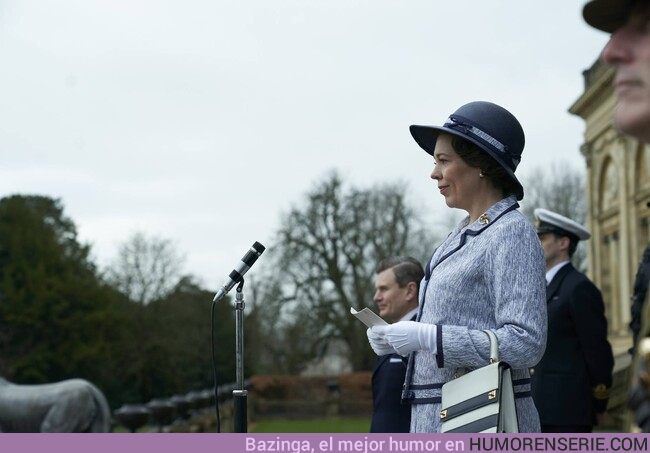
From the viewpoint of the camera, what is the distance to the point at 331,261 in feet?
150

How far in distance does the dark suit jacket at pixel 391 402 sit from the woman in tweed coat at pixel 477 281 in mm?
2059

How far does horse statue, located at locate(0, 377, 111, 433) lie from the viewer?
14242 millimetres

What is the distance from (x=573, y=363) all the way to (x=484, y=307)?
2763 mm

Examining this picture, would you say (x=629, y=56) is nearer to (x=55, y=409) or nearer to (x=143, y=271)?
(x=55, y=409)

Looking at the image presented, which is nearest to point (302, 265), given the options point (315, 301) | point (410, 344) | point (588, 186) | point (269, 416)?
point (315, 301)

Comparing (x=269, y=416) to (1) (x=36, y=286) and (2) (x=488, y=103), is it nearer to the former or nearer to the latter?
(1) (x=36, y=286)

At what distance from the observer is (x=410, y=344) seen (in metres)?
3.54

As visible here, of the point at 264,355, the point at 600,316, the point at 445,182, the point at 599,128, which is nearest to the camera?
the point at 445,182

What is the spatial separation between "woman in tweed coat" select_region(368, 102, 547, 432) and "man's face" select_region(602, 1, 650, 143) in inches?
76.0

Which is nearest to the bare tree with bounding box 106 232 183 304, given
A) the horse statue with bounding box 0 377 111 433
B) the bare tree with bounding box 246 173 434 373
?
the bare tree with bounding box 246 173 434 373

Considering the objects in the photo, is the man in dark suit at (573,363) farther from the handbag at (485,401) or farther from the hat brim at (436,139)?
the handbag at (485,401)

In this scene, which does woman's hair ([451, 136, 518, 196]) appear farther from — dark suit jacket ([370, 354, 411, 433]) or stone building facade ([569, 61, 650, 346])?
stone building facade ([569, 61, 650, 346])

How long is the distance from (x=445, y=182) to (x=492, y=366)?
0.84 metres

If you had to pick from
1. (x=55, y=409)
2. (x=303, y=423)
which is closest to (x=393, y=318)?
(x=55, y=409)
